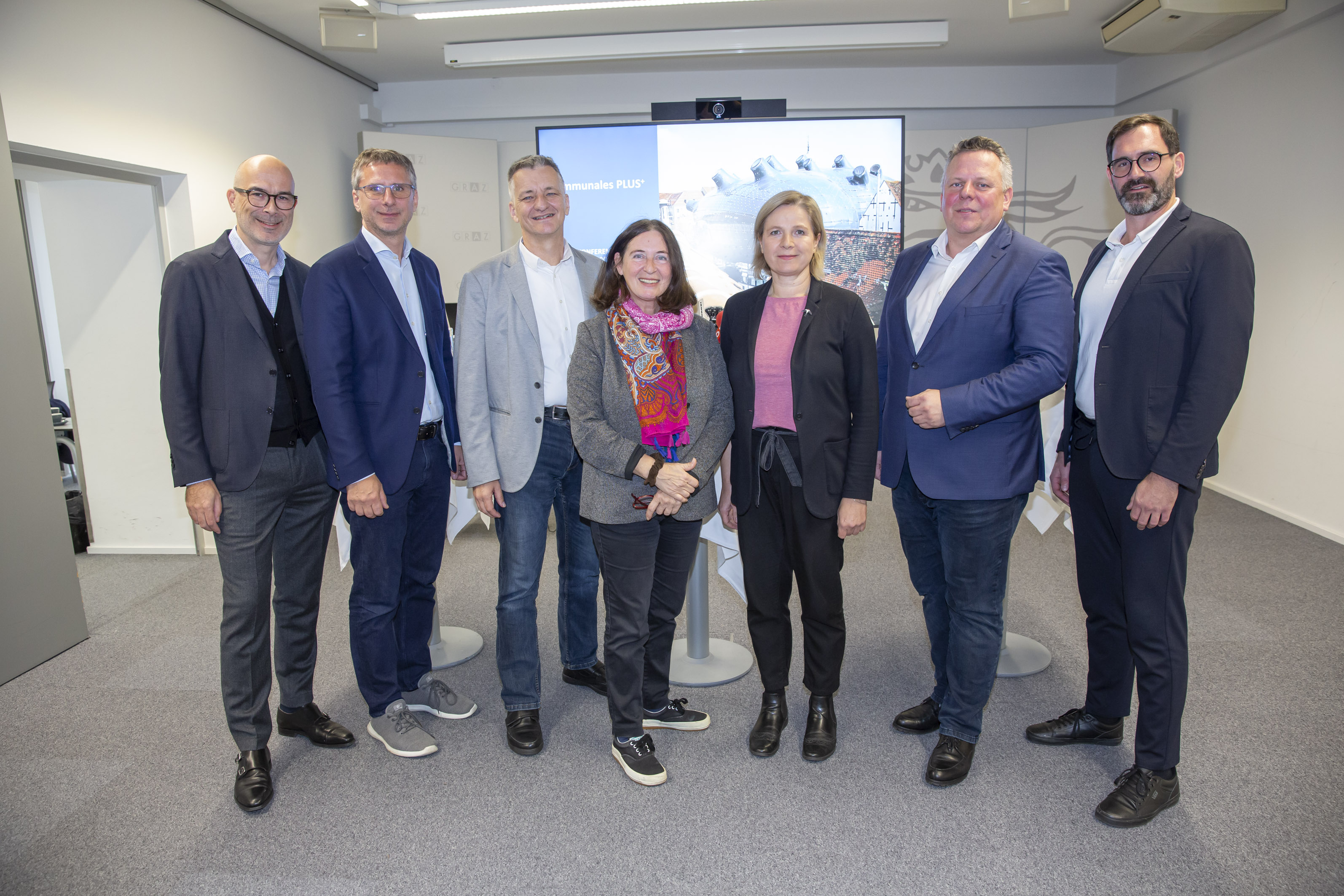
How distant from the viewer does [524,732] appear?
2.36 metres

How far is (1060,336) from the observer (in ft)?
6.37

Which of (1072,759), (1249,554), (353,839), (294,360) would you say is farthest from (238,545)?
(1249,554)

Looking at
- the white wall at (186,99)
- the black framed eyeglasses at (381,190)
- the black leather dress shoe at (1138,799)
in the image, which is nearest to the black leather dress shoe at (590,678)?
the black leather dress shoe at (1138,799)

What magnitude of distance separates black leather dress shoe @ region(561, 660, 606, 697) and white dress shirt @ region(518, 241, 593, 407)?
106cm

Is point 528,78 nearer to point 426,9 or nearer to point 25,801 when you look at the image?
point 426,9

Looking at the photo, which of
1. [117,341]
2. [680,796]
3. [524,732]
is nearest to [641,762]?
[680,796]

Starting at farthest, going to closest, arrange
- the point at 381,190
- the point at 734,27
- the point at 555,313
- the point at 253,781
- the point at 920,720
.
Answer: the point at 734,27 → the point at 920,720 → the point at 555,313 → the point at 381,190 → the point at 253,781

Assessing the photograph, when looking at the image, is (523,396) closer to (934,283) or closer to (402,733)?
(402,733)

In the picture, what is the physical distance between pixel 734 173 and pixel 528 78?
7.24ft

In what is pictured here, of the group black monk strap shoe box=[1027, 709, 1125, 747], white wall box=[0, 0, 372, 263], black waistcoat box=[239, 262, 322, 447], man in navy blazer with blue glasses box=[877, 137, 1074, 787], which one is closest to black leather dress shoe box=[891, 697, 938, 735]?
man in navy blazer with blue glasses box=[877, 137, 1074, 787]

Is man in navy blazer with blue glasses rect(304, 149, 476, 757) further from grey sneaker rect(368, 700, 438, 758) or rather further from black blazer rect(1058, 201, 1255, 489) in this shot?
black blazer rect(1058, 201, 1255, 489)

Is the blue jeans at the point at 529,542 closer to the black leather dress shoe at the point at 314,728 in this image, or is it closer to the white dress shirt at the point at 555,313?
the white dress shirt at the point at 555,313

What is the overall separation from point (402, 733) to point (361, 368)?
115 cm

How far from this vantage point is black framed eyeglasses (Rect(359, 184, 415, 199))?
2234 mm
